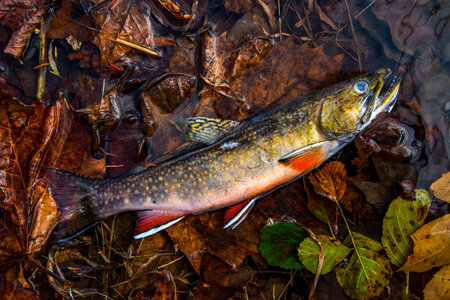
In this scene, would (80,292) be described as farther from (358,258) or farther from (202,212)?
(358,258)

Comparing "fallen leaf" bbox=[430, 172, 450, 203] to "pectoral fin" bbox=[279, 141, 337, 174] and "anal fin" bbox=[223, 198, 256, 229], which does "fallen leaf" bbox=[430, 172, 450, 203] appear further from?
"anal fin" bbox=[223, 198, 256, 229]

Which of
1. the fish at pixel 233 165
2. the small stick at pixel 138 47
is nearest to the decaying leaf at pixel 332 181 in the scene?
the fish at pixel 233 165

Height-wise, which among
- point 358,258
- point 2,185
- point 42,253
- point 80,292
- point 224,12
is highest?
point 224,12

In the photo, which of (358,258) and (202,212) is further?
(202,212)

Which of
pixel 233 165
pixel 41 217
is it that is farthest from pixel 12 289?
pixel 233 165

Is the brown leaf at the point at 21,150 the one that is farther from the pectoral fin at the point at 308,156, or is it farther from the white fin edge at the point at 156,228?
the pectoral fin at the point at 308,156

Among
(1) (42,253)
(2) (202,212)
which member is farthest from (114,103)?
(1) (42,253)
